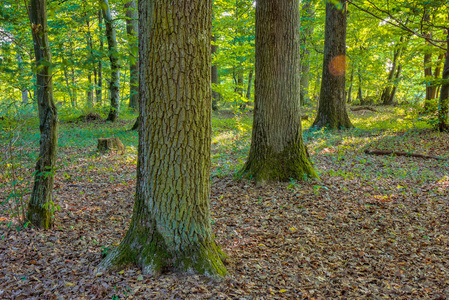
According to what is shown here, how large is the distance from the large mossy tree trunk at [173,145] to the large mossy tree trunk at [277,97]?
8.89ft

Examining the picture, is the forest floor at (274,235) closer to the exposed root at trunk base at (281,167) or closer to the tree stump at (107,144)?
the exposed root at trunk base at (281,167)

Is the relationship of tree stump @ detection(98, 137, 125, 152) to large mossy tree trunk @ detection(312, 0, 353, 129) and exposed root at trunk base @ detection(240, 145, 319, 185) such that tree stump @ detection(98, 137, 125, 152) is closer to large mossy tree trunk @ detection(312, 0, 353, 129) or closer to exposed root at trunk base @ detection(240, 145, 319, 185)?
exposed root at trunk base @ detection(240, 145, 319, 185)

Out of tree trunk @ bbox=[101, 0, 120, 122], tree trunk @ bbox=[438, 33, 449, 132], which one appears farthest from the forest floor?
tree trunk @ bbox=[101, 0, 120, 122]

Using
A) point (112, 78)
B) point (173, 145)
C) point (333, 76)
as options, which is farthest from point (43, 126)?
point (333, 76)

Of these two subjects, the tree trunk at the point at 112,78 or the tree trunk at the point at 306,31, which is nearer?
the tree trunk at the point at 306,31

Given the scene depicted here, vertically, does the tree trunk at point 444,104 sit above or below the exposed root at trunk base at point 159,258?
above

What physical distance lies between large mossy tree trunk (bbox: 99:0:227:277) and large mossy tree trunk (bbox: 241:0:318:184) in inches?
107

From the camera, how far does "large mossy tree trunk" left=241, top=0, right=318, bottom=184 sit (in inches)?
205

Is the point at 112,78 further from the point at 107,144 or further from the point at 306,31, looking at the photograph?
the point at 306,31

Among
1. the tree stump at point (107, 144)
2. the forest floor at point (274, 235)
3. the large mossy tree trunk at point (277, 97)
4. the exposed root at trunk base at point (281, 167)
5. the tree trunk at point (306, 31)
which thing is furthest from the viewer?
the tree trunk at point (306, 31)

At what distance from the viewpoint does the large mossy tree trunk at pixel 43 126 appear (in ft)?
11.1

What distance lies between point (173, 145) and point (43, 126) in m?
2.05

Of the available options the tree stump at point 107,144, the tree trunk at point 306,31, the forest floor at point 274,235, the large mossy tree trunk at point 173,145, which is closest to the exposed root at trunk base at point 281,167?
the forest floor at point 274,235

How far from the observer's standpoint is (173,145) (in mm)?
2641
